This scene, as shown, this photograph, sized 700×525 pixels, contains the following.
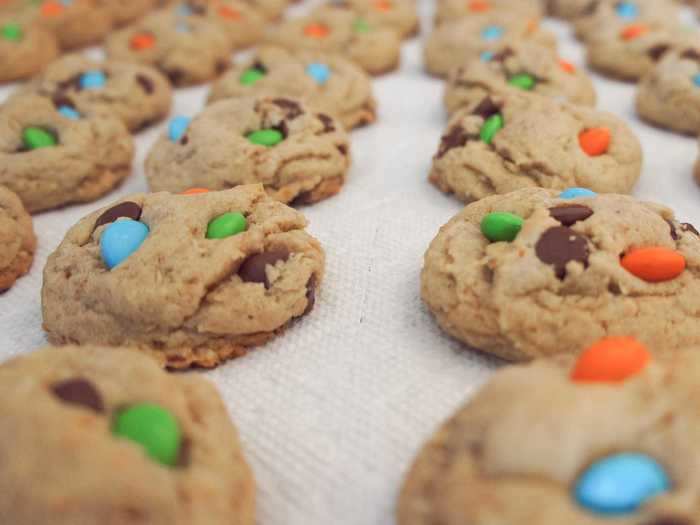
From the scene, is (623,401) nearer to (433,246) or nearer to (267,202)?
(433,246)

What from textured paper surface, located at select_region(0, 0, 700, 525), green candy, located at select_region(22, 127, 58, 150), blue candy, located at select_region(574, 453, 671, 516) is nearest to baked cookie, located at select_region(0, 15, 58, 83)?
green candy, located at select_region(22, 127, 58, 150)

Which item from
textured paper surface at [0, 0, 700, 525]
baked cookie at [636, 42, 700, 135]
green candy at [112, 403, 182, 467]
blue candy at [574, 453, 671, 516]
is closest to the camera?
blue candy at [574, 453, 671, 516]

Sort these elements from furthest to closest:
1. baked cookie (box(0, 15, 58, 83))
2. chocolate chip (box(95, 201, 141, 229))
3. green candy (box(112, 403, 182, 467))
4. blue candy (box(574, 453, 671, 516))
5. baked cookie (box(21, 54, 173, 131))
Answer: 1. baked cookie (box(0, 15, 58, 83))
2. baked cookie (box(21, 54, 173, 131))
3. chocolate chip (box(95, 201, 141, 229))
4. green candy (box(112, 403, 182, 467))
5. blue candy (box(574, 453, 671, 516))

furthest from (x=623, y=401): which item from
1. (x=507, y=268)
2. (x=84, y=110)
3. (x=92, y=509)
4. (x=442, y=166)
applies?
(x=84, y=110)

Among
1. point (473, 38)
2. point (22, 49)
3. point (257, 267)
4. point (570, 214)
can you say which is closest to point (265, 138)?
point (257, 267)

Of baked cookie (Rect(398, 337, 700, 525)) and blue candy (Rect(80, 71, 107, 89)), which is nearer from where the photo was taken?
baked cookie (Rect(398, 337, 700, 525))

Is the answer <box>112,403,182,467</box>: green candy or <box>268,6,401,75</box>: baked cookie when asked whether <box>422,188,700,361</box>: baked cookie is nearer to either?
<box>112,403,182,467</box>: green candy

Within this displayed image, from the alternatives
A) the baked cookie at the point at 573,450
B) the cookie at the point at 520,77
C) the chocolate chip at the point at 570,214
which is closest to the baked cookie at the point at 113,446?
the baked cookie at the point at 573,450
